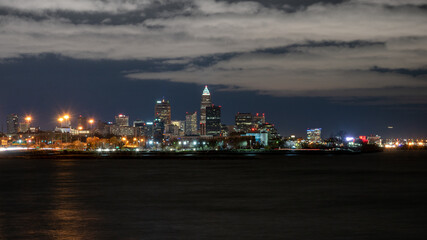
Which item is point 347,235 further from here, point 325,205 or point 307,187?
point 307,187

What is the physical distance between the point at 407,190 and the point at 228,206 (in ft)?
69.9

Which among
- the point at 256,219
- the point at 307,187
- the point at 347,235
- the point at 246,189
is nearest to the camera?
the point at 347,235

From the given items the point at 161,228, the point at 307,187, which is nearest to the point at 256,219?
the point at 161,228

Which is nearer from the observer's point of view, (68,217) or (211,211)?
(68,217)

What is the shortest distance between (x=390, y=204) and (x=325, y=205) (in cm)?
481

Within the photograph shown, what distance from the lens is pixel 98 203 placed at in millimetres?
35156

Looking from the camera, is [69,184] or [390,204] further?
[69,184]

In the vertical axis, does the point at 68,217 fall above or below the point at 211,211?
above

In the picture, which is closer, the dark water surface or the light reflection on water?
the light reflection on water

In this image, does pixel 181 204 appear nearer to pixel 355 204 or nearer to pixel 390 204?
pixel 355 204

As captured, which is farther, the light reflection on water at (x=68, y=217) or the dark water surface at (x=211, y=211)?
the dark water surface at (x=211, y=211)

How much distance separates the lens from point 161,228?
24656 mm

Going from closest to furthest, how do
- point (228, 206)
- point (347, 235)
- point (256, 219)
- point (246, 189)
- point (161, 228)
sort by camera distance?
point (347, 235), point (161, 228), point (256, 219), point (228, 206), point (246, 189)

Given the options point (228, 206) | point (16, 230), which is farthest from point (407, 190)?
point (16, 230)
